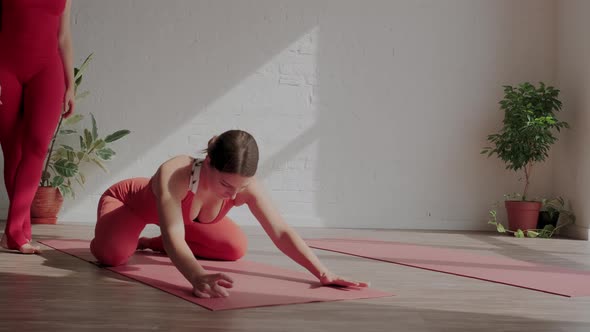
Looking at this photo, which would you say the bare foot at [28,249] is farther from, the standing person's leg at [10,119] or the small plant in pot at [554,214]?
the small plant in pot at [554,214]

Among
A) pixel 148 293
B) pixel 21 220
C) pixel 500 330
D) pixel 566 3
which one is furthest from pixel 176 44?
pixel 500 330

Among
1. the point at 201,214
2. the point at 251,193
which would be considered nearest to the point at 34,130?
the point at 201,214

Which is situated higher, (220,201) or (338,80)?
(338,80)

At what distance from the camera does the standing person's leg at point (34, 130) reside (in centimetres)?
319

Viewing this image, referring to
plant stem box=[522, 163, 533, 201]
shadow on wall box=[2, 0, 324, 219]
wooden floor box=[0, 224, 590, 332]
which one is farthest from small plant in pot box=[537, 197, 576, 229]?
wooden floor box=[0, 224, 590, 332]

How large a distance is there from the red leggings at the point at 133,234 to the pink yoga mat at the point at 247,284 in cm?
5

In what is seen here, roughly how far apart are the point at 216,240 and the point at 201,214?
153 mm

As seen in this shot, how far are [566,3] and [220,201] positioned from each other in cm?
396

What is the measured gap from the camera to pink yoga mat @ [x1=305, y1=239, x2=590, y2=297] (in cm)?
286

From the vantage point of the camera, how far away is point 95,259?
3.20 m

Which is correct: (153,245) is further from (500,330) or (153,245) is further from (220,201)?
(500,330)

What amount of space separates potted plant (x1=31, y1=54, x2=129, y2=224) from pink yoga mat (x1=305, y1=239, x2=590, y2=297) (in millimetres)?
1752

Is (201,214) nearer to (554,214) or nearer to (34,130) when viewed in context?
(34,130)

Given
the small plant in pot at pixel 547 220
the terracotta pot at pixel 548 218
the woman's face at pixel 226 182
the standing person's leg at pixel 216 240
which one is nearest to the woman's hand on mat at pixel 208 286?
the woman's face at pixel 226 182
